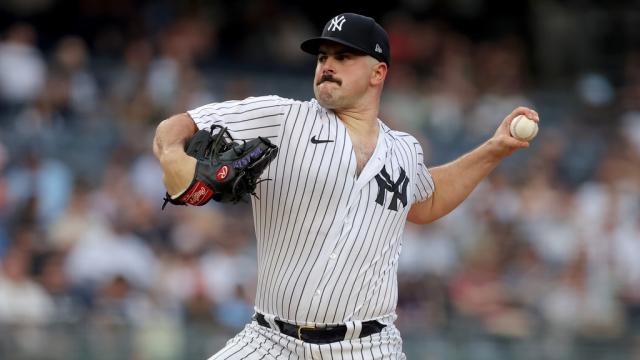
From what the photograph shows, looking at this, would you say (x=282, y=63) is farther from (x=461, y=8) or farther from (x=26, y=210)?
(x=26, y=210)

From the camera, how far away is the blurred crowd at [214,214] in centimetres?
847

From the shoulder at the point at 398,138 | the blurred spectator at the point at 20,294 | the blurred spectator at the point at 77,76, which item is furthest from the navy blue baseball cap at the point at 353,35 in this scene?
the blurred spectator at the point at 77,76

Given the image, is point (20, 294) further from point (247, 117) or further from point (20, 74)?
point (247, 117)

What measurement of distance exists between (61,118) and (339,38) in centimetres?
579

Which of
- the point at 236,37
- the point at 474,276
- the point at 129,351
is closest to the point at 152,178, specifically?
the point at 129,351

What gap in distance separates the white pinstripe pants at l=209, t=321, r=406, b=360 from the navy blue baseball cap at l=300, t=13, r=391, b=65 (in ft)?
3.49

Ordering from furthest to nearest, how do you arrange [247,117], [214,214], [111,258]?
[214,214], [111,258], [247,117]

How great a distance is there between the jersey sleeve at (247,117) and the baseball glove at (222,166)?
0.27 feet

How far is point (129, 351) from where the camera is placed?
26.5 feet

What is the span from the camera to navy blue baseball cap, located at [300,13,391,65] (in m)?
4.54

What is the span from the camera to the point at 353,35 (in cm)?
457

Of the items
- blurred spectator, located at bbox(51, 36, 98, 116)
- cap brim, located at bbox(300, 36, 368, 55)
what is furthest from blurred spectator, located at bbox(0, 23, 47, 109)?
cap brim, located at bbox(300, 36, 368, 55)

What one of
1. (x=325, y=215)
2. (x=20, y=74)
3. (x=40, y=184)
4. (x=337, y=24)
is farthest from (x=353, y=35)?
(x=20, y=74)

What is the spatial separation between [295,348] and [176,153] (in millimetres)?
891
